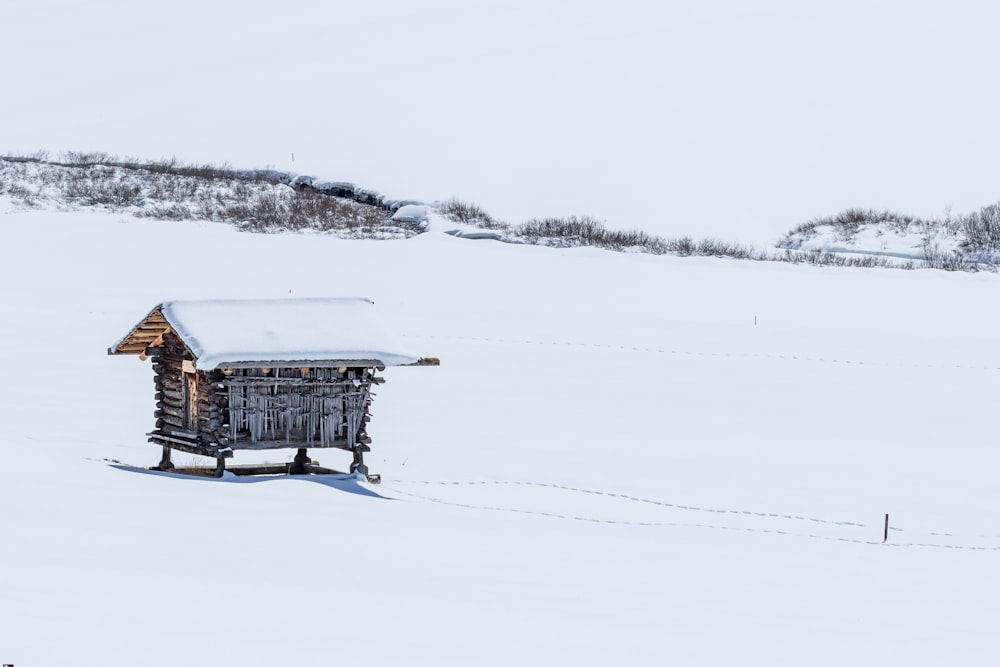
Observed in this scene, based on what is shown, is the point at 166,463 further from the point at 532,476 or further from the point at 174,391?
the point at 532,476

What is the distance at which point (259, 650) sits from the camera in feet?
27.1

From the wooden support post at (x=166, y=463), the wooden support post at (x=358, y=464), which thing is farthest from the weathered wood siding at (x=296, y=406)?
the wooden support post at (x=166, y=463)

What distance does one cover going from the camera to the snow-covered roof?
15.2 m

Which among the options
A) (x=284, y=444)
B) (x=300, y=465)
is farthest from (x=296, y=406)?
(x=300, y=465)

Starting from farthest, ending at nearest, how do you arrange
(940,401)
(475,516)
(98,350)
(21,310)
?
(21,310) < (98,350) < (940,401) < (475,516)

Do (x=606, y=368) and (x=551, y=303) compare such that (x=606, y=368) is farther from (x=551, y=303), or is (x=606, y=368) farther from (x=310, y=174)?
(x=310, y=174)

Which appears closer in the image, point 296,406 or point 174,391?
point 296,406

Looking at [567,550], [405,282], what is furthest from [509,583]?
[405,282]

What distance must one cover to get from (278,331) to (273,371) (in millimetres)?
533

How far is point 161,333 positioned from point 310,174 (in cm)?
4035

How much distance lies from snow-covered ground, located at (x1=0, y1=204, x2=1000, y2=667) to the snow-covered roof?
146cm

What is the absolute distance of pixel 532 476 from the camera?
1909 centimetres

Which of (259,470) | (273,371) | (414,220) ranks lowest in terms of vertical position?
(259,470)

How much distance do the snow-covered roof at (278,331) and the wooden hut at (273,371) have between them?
0.04ft
